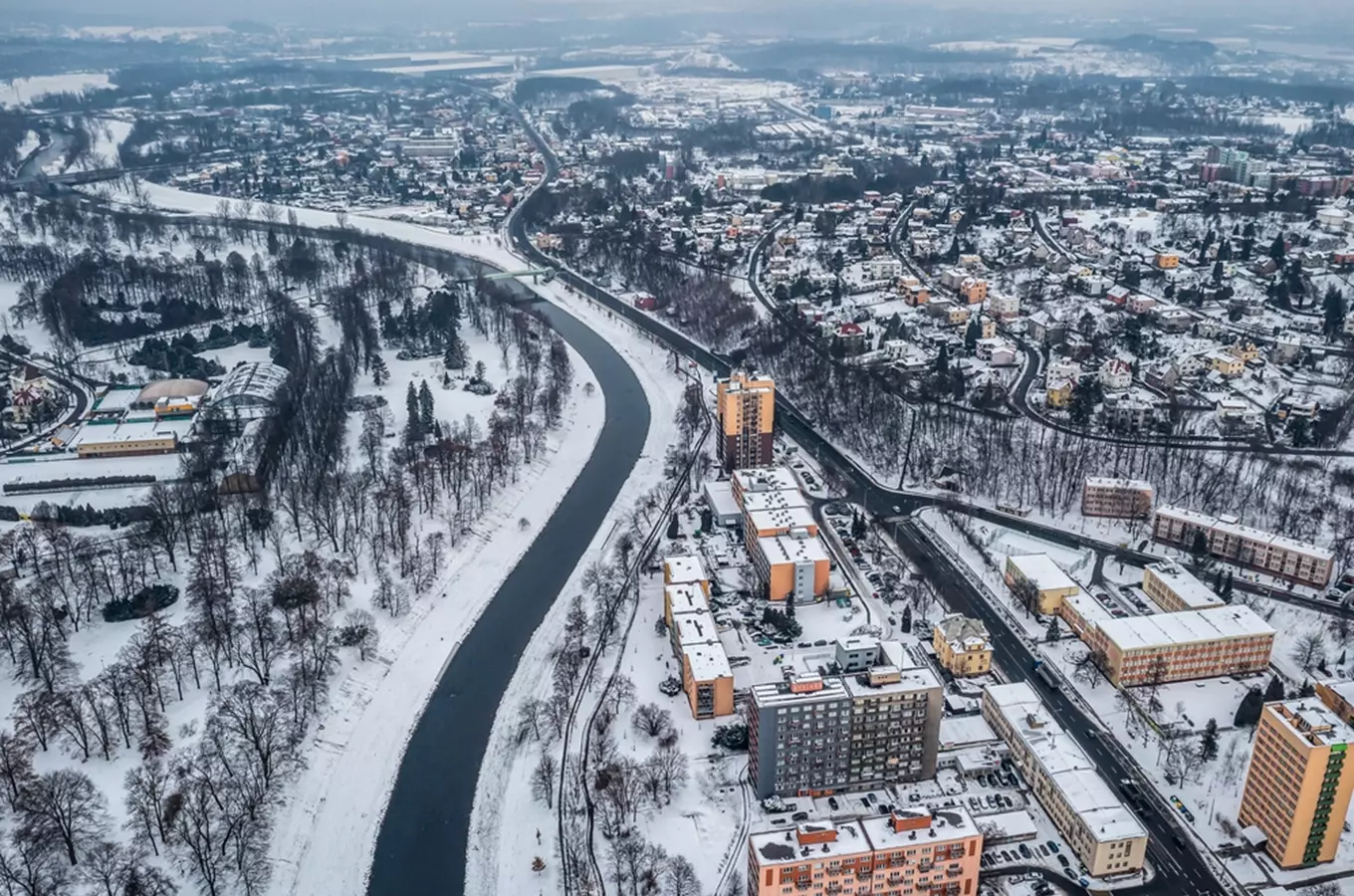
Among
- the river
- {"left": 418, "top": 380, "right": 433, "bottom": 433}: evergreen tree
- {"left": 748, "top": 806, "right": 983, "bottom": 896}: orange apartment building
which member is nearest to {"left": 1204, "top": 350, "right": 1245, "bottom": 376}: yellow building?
the river

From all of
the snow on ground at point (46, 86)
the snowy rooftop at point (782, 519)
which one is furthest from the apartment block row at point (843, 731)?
the snow on ground at point (46, 86)

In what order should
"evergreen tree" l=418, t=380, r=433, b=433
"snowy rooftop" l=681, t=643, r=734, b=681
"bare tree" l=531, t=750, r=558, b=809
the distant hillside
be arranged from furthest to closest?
the distant hillside
"evergreen tree" l=418, t=380, r=433, b=433
"snowy rooftop" l=681, t=643, r=734, b=681
"bare tree" l=531, t=750, r=558, b=809

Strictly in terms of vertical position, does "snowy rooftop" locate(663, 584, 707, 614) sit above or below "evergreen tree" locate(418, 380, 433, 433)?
below

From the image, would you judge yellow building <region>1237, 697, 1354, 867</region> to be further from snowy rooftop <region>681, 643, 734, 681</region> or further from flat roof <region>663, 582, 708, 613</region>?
flat roof <region>663, 582, 708, 613</region>

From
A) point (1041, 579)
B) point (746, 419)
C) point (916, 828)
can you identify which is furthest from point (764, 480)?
point (916, 828)

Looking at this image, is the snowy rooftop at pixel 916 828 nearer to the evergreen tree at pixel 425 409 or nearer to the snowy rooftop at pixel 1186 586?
the snowy rooftop at pixel 1186 586

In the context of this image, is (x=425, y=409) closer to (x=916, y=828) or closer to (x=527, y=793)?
(x=527, y=793)
